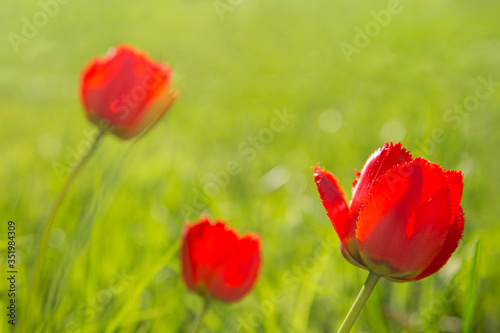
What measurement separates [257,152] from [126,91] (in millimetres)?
1108

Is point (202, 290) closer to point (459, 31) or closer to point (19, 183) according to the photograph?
point (19, 183)

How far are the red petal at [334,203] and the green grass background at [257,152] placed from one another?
11 cm

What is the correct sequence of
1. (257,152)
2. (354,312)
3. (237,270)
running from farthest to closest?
(257,152) < (237,270) < (354,312)

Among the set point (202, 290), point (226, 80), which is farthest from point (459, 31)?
point (202, 290)

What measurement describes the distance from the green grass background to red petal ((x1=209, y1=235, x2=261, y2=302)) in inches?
3.6

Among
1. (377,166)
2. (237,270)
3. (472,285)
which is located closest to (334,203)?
(377,166)

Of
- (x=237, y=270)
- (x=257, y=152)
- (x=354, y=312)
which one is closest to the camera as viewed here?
(x=354, y=312)

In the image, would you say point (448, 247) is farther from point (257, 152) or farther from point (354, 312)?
point (257, 152)

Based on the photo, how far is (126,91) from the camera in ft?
2.13

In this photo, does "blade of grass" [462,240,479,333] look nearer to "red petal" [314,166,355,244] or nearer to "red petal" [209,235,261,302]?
"red petal" [314,166,355,244]

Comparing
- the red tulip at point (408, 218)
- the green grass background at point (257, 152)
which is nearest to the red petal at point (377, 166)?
the red tulip at point (408, 218)

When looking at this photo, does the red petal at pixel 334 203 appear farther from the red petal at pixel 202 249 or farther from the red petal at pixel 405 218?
the red petal at pixel 202 249

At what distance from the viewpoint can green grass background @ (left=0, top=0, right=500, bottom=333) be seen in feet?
2.48

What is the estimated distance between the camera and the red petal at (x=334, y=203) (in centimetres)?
35
